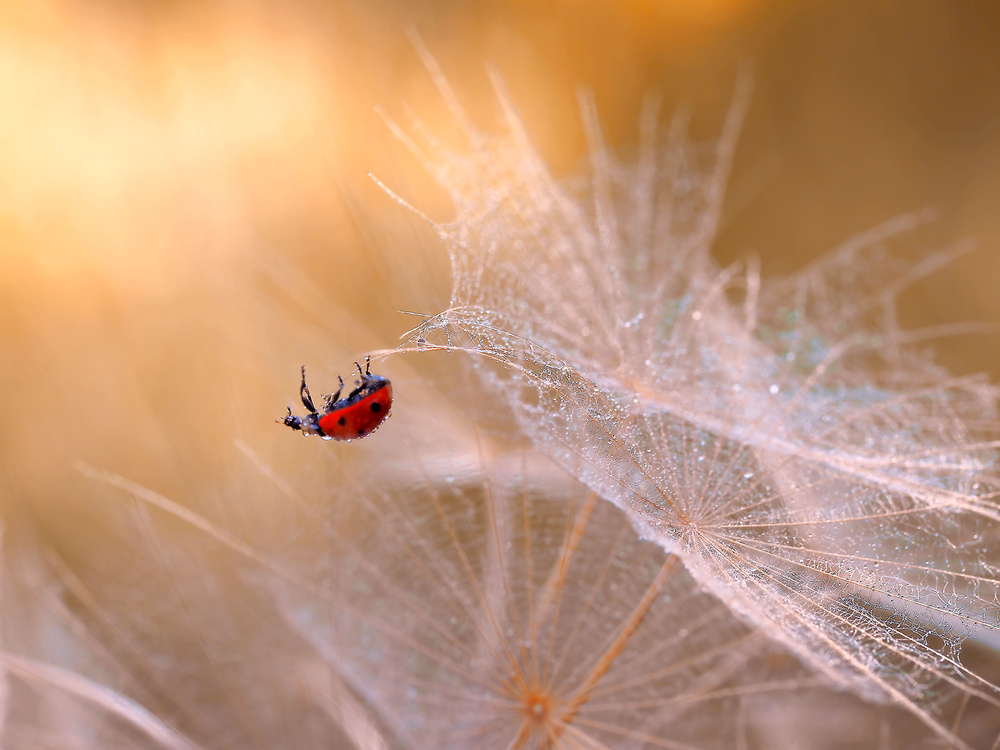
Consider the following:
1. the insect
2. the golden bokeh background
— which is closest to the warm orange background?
the golden bokeh background

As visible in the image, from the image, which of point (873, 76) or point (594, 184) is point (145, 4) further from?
point (873, 76)

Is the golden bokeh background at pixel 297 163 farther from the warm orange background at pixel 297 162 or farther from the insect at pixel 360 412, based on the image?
the insect at pixel 360 412

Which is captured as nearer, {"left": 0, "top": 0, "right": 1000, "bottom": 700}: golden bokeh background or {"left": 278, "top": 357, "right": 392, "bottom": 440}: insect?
{"left": 278, "top": 357, "right": 392, "bottom": 440}: insect

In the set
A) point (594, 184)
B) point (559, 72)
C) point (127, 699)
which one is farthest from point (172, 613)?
point (559, 72)

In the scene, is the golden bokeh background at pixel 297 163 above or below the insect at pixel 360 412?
above

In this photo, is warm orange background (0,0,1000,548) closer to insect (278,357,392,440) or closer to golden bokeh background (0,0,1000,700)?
golden bokeh background (0,0,1000,700)

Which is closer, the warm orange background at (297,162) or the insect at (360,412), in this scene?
the insect at (360,412)

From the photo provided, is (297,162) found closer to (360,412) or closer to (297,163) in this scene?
(297,163)

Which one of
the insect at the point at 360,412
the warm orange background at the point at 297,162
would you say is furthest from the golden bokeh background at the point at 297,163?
the insect at the point at 360,412
